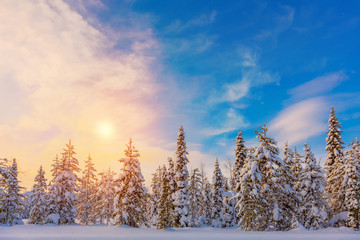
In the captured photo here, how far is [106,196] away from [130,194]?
25379 millimetres

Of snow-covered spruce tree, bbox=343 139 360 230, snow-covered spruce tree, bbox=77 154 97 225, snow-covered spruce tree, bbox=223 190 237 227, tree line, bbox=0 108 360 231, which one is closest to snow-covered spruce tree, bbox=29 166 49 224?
tree line, bbox=0 108 360 231

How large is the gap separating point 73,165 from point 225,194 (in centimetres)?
2604

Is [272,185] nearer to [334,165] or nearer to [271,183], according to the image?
[271,183]

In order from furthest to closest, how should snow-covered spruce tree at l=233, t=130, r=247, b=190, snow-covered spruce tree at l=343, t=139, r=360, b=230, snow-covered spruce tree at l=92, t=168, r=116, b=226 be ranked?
snow-covered spruce tree at l=92, t=168, r=116, b=226 < snow-covered spruce tree at l=233, t=130, r=247, b=190 < snow-covered spruce tree at l=343, t=139, r=360, b=230

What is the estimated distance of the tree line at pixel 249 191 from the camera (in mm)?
26844

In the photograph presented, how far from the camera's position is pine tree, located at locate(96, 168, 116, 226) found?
5450 centimetres

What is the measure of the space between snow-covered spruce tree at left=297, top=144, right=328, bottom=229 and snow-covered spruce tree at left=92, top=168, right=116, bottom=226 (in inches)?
1446

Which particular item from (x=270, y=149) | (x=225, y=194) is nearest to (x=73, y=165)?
(x=225, y=194)

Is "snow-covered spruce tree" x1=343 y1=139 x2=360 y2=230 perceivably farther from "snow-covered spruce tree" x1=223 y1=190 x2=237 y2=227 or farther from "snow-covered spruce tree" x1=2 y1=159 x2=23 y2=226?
"snow-covered spruce tree" x1=2 y1=159 x2=23 y2=226

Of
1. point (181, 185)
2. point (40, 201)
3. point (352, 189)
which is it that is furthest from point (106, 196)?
point (352, 189)

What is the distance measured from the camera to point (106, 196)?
54969mm

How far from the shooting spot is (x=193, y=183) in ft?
171

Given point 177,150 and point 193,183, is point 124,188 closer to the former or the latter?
point 177,150

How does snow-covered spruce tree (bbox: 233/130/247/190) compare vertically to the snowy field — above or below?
above
